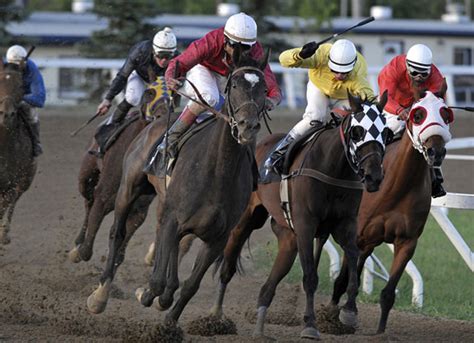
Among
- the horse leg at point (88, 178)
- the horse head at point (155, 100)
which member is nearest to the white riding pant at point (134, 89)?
the horse head at point (155, 100)

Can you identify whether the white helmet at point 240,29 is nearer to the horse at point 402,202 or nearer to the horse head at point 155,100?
the horse at point 402,202

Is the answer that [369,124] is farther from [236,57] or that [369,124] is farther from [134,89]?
[134,89]

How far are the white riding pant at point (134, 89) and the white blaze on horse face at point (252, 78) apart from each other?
13.8ft

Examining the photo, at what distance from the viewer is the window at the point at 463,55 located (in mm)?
36469

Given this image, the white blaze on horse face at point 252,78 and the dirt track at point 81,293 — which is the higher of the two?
the white blaze on horse face at point 252,78

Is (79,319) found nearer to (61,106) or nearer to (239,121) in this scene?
(239,121)

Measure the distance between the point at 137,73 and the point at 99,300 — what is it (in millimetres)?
3164

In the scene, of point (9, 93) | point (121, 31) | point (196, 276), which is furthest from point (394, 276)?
point (121, 31)

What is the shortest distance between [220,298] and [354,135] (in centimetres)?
194

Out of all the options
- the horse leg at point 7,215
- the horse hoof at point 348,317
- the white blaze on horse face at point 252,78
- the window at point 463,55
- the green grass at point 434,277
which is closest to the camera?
the white blaze on horse face at point 252,78

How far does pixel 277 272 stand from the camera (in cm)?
858

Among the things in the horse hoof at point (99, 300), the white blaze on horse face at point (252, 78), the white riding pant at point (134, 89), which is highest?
the white blaze on horse face at point (252, 78)

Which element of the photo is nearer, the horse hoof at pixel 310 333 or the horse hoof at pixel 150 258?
the horse hoof at pixel 310 333

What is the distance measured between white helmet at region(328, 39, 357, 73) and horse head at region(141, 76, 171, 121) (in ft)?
7.45
